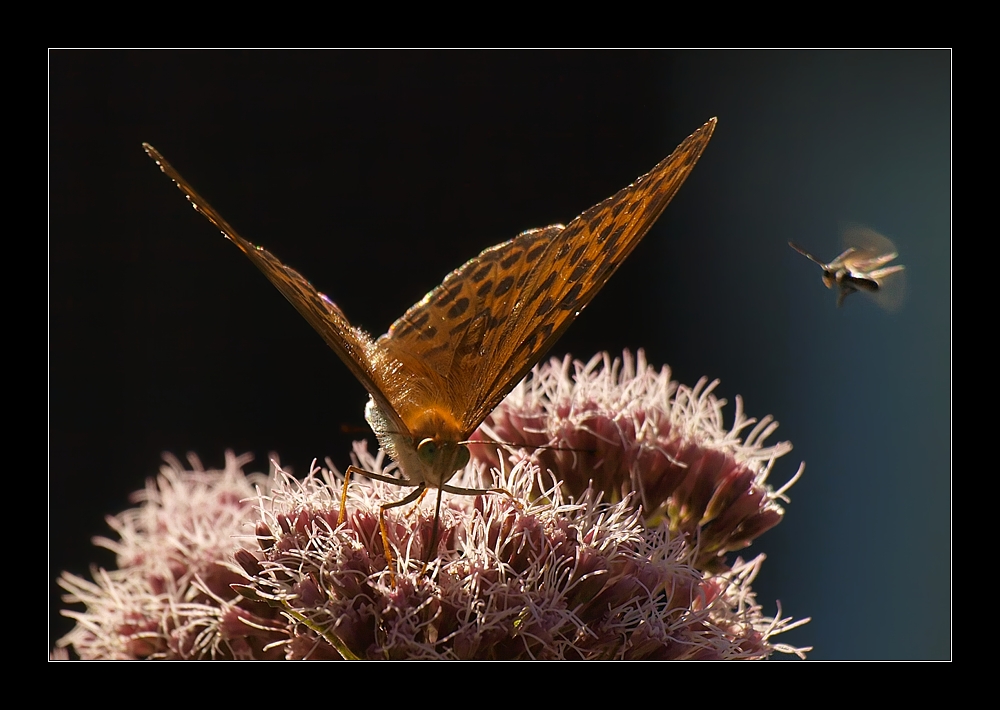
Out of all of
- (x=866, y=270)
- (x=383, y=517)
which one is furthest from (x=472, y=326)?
(x=866, y=270)

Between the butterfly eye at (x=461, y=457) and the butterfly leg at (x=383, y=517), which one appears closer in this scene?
the butterfly leg at (x=383, y=517)

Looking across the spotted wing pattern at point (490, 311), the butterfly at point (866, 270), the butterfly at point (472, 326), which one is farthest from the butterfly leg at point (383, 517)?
the butterfly at point (866, 270)

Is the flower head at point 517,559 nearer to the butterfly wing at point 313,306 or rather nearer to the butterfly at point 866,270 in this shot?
the butterfly wing at point 313,306

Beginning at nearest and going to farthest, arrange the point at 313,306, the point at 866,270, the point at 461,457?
the point at 313,306, the point at 461,457, the point at 866,270

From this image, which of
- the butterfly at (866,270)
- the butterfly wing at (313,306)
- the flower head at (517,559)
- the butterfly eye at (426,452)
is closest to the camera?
the butterfly wing at (313,306)

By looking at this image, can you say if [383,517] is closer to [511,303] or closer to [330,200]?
[511,303]

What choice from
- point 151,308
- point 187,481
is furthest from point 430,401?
point 151,308

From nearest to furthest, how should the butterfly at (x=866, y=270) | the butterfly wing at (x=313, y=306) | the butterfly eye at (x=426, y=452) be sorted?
1. the butterfly wing at (x=313, y=306)
2. the butterfly eye at (x=426, y=452)
3. the butterfly at (x=866, y=270)

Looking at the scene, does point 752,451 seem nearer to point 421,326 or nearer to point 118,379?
point 421,326
